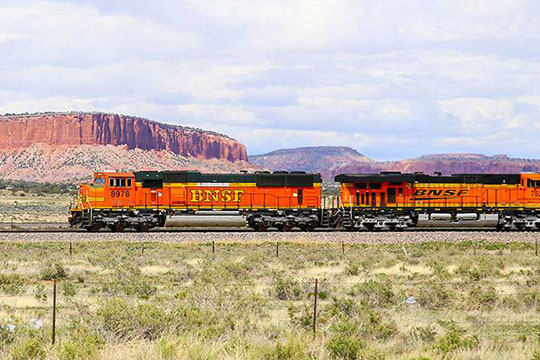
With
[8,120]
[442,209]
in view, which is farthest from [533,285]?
[8,120]

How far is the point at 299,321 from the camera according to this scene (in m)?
13.7

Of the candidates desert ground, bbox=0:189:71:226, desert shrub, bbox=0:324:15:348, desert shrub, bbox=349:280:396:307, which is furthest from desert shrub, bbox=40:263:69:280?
desert ground, bbox=0:189:71:226

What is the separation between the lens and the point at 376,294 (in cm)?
1670

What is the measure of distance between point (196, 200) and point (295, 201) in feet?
16.9

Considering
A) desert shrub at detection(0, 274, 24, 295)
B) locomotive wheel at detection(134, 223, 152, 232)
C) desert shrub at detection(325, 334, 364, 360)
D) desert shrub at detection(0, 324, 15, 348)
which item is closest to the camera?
desert shrub at detection(325, 334, 364, 360)

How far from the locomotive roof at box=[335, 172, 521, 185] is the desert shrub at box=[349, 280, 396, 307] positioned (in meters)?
20.5

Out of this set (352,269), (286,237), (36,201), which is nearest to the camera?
(352,269)

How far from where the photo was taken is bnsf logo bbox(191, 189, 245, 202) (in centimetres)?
3738

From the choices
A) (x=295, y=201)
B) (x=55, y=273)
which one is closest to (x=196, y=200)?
(x=295, y=201)

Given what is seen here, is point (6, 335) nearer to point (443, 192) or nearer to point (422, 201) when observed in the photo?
point (422, 201)

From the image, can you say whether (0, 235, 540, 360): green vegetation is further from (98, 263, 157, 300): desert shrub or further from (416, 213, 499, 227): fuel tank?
(416, 213, 499, 227): fuel tank

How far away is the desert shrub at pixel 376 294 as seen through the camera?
644 inches

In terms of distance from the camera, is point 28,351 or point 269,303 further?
point 269,303

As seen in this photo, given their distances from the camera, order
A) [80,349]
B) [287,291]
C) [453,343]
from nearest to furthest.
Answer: [80,349], [453,343], [287,291]
